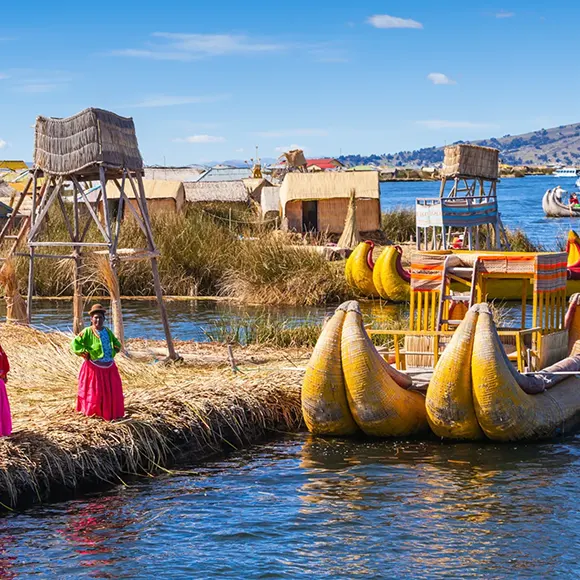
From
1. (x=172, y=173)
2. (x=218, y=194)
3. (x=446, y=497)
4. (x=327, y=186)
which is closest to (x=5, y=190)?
(x=172, y=173)

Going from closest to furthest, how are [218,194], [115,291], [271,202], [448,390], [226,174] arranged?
[448,390]
[115,291]
[271,202]
[218,194]
[226,174]

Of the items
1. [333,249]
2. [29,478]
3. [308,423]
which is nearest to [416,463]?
[308,423]

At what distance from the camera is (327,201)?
34.1 metres

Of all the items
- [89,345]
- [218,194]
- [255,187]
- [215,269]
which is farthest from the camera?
[255,187]

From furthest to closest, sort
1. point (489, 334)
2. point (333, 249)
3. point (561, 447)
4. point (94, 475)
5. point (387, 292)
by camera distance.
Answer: point (333, 249) < point (387, 292) < point (561, 447) < point (489, 334) < point (94, 475)

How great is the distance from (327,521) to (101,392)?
2.48 meters

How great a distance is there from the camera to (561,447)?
11211 millimetres

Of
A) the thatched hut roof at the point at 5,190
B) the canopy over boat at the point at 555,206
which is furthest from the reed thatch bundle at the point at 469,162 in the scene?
the canopy over boat at the point at 555,206

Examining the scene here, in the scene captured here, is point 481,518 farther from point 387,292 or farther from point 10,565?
point 387,292

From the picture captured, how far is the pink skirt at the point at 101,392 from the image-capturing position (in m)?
9.94

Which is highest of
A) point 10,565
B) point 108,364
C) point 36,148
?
point 36,148

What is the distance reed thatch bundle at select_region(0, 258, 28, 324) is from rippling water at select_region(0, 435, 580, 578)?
18.5 ft

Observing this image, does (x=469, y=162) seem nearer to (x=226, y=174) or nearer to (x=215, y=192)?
(x=215, y=192)

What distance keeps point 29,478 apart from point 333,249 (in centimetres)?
1948
